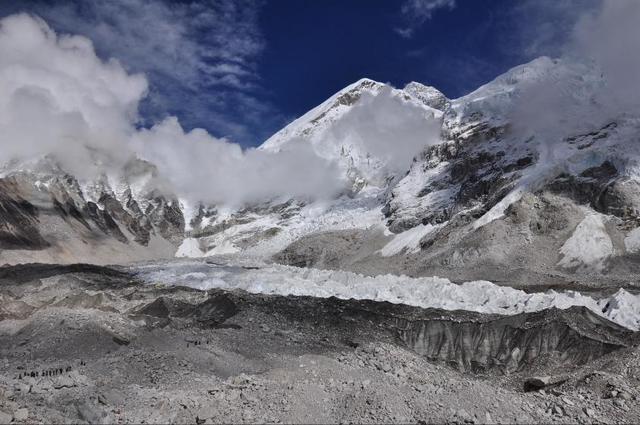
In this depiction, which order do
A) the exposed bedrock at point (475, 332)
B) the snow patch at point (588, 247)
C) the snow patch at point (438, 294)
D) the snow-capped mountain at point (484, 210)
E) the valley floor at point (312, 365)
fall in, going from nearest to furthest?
the valley floor at point (312, 365), the exposed bedrock at point (475, 332), the snow patch at point (438, 294), the snow patch at point (588, 247), the snow-capped mountain at point (484, 210)

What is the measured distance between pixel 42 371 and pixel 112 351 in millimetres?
3060

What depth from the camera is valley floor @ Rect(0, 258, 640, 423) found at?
18641 millimetres

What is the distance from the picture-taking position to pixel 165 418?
17484 millimetres

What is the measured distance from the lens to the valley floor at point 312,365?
18.6 meters

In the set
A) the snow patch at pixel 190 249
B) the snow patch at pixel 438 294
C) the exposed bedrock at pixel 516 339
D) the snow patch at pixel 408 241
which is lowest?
the exposed bedrock at pixel 516 339

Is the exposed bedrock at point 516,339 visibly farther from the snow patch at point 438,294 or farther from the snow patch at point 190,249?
the snow patch at point 190,249

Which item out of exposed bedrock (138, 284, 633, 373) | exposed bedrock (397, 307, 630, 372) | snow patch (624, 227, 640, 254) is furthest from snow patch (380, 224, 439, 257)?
exposed bedrock (397, 307, 630, 372)

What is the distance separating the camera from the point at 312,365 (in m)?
23.3

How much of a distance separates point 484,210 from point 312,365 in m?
75.2

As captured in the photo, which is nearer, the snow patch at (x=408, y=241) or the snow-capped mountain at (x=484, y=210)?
the snow-capped mountain at (x=484, y=210)

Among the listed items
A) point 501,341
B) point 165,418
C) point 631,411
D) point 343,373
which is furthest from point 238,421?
point 501,341

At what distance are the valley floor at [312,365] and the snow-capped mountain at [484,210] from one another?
37.6 meters

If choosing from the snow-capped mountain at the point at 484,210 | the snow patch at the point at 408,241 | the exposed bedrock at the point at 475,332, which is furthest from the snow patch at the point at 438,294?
the snow patch at the point at 408,241

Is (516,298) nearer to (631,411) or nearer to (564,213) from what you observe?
(631,411)
